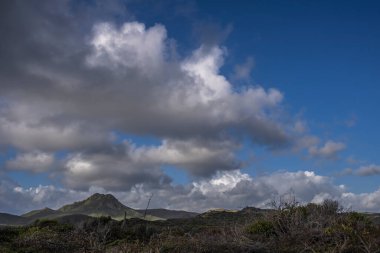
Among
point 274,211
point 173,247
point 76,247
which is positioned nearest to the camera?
point 173,247

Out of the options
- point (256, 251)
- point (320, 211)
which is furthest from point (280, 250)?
point (320, 211)

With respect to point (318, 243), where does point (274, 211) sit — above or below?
above

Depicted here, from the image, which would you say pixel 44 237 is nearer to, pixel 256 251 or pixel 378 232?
pixel 256 251

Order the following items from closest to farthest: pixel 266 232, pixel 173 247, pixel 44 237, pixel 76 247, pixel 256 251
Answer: pixel 256 251 → pixel 173 247 → pixel 266 232 → pixel 76 247 → pixel 44 237

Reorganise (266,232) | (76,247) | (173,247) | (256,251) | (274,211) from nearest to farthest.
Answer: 1. (256,251)
2. (173,247)
3. (266,232)
4. (274,211)
5. (76,247)

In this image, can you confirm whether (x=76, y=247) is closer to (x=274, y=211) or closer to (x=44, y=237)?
(x=44, y=237)

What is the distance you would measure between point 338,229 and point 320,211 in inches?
180

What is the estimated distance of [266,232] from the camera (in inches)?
681

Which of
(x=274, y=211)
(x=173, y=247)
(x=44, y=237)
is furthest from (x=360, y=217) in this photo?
(x=44, y=237)

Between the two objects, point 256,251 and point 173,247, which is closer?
point 256,251

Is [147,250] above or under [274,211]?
under

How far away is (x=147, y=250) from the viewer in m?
16.0

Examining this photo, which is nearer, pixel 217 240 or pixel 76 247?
pixel 217 240

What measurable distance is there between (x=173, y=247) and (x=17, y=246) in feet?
31.5
